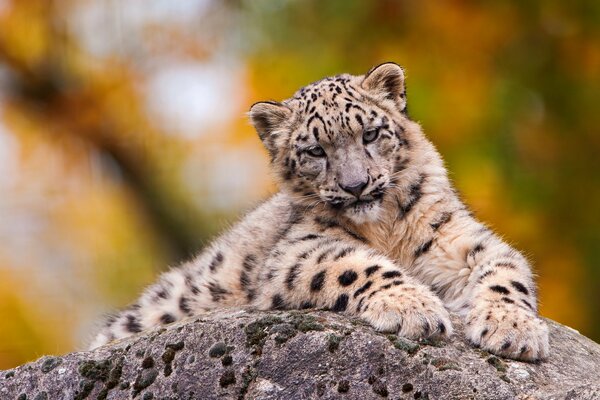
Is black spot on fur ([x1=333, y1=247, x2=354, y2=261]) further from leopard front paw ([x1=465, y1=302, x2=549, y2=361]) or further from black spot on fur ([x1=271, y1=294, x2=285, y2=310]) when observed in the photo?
leopard front paw ([x1=465, y1=302, x2=549, y2=361])

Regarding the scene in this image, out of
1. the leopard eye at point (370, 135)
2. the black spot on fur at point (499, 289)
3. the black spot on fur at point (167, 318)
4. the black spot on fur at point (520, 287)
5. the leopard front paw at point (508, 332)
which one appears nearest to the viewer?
the leopard front paw at point (508, 332)

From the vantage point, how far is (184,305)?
8.56 metres

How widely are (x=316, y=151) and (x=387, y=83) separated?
0.92 meters

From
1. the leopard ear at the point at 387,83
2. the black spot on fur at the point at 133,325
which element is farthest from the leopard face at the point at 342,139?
the black spot on fur at the point at 133,325

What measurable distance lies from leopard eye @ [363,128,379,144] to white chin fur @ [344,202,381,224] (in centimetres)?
46

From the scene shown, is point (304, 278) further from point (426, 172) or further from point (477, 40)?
point (477, 40)

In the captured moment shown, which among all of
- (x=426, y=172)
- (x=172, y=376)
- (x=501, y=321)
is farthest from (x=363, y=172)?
(x=172, y=376)

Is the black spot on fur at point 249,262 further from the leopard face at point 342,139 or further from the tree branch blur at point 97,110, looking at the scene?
the tree branch blur at point 97,110

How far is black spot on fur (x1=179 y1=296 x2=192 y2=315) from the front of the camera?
848 centimetres

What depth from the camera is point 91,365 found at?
6156 millimetres

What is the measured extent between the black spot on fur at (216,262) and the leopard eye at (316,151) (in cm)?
125

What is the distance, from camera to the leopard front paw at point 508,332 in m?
6.09

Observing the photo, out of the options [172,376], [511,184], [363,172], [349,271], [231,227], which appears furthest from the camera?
[511,184]

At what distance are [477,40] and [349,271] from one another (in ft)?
32.1
